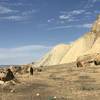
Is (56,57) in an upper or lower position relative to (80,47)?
lower

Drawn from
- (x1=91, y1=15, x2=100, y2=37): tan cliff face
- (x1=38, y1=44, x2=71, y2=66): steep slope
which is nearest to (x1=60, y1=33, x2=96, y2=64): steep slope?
(x1=91, y1=15, x2=100, y2=37): tan cliff face

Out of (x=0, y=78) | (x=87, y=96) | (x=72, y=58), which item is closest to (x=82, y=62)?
(x=0, y=78)

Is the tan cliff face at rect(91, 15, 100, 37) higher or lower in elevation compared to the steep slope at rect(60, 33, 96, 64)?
higher

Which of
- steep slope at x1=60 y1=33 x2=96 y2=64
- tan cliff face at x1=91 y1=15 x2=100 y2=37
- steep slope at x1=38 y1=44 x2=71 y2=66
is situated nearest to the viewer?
tan cliff face at x1=91 y1=15 x2=100 y2=37

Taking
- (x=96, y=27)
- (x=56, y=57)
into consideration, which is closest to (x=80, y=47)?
(x=96, y=27)

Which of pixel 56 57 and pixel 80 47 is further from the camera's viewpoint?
pixel 56 57

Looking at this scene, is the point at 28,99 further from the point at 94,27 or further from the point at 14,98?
the point at 94,27

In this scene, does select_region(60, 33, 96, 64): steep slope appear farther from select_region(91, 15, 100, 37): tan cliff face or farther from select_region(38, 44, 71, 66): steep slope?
select_region(38, 44, 71, 66): steep slope

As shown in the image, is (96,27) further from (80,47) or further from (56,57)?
(56,57)

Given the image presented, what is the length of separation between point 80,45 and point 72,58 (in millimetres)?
8925

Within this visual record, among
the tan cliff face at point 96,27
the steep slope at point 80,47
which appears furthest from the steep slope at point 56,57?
the tan cliff face at point 96,27

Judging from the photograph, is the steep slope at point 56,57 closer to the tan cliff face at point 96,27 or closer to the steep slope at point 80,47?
the steep slope at point 80,47

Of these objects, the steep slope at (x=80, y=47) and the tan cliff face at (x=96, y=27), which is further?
the steep slope at (x=80, y=47)

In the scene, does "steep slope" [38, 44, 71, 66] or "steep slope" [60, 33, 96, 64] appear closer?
"steep slope" [60, 33, 96, 64]
